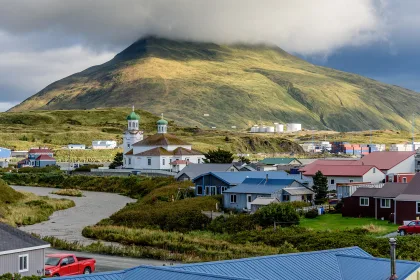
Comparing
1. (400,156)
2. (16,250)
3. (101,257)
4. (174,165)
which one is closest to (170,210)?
(101,257)

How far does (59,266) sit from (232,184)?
30.3m

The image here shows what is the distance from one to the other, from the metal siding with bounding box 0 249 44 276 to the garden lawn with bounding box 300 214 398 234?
1990 cm

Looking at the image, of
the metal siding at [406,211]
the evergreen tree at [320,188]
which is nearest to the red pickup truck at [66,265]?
the metal siding at [406,211]

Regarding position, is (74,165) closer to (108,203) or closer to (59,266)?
(108,203)

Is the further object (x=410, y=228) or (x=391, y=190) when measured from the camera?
(x=391, y=190)

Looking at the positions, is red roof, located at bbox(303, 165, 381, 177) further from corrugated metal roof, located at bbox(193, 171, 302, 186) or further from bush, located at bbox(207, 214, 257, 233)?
bush, located at bbox(207, 214, 257, 233)

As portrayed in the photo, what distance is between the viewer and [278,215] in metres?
43.5

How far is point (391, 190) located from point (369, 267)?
30.4m

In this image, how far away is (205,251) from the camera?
35.4 m

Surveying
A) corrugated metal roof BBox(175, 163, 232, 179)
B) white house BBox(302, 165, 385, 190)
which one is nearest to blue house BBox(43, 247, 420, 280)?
white house BBox(302, 165, 385, 190)

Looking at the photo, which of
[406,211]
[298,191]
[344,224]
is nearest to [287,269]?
[344,224]

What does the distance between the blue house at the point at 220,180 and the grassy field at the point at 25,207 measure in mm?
13598

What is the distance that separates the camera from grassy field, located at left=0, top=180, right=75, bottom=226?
52856mm

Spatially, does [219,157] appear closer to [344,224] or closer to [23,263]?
[344,224]
